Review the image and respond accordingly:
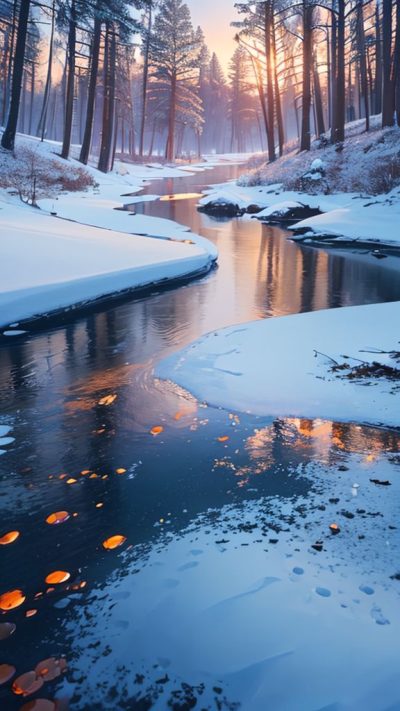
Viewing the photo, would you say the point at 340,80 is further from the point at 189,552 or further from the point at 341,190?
the point at 189,552

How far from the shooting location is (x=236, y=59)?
67.8m

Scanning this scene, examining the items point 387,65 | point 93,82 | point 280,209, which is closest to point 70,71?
point 93,82

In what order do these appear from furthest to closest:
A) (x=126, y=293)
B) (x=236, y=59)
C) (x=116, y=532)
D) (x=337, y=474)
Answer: (x=236, y=59) < (x=126, y=293) < (x=337, y=474) < (x=116, y=532)

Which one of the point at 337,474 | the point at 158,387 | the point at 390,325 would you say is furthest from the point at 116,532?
the point at 390,325

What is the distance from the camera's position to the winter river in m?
2.21

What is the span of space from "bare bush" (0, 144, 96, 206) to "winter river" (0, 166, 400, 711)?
1302cm

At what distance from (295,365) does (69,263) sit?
17.5 feet

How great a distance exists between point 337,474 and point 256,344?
3128 mm

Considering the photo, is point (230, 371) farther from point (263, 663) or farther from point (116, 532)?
point (263, 663)

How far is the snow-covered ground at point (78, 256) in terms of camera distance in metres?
8.26

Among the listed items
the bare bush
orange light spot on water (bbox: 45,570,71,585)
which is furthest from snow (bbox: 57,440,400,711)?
the bare bush

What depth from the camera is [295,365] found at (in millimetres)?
6000

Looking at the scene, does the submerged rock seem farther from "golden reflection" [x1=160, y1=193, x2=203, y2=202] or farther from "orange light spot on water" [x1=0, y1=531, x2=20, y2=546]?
"orange light spot on water" [x1=0, y1=531, x2=20, y2=546]

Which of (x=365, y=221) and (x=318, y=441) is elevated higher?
(x=365, y=221)
